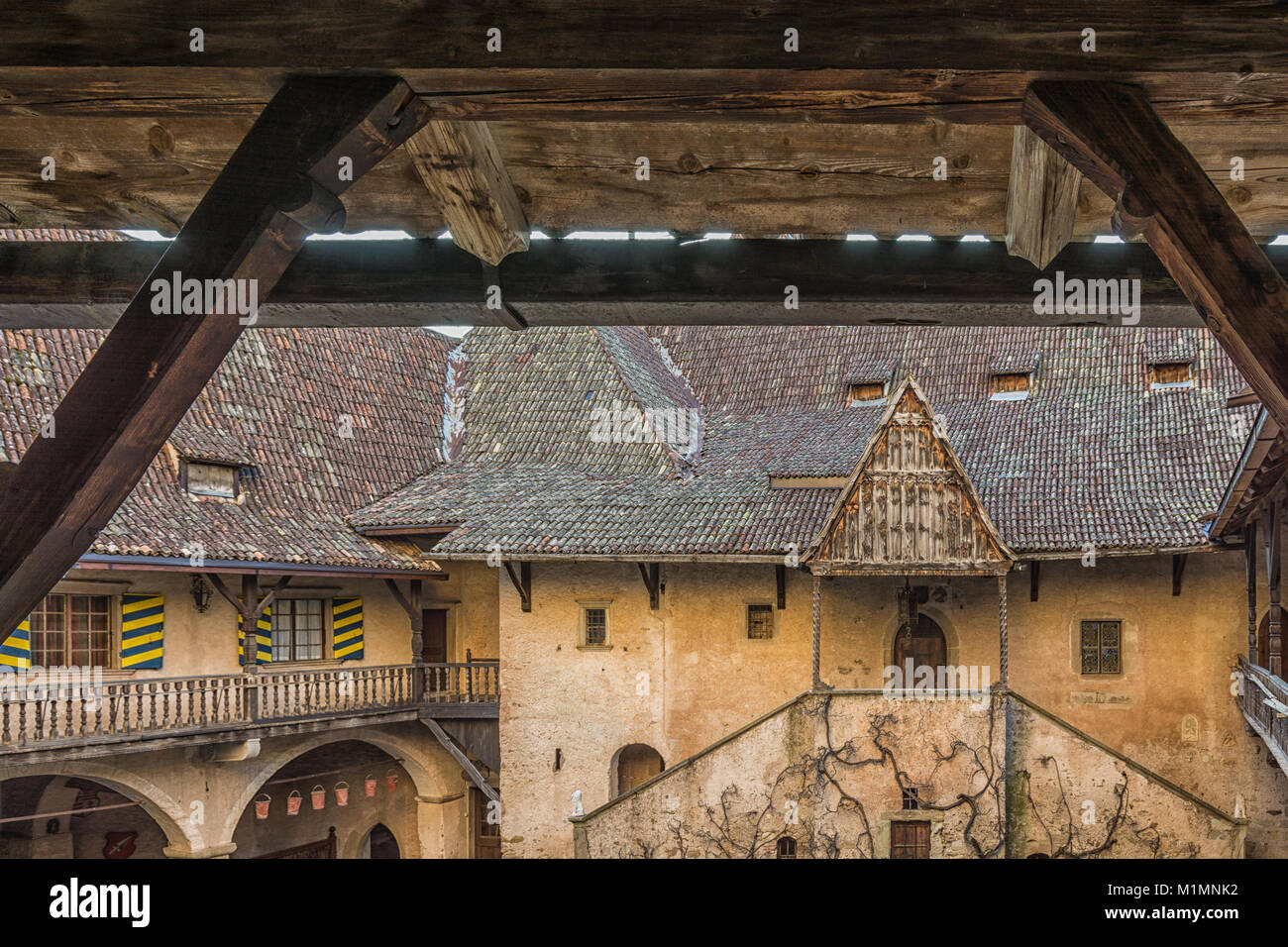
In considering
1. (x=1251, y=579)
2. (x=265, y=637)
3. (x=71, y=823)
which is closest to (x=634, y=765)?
(x=265, y=637)

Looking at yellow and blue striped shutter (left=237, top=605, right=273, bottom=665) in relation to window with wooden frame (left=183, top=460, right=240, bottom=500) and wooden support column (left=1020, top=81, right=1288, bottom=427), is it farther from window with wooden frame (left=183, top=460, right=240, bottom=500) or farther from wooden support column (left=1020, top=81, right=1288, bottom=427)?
wooden support column (left=1020, top=81, right=1288, bottom=427)

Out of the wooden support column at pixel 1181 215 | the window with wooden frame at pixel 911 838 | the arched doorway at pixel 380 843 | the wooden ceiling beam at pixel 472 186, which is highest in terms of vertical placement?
the wooden ceiling beam at pixel 472 186

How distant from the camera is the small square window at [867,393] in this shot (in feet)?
71.2

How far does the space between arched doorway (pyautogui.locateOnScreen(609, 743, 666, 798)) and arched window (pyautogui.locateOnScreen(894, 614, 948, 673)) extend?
4.63 m

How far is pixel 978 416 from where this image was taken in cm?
2088

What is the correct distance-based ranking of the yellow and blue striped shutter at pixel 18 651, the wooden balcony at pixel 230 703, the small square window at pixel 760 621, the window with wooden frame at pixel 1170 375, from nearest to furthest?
the wooden balcony at pixel 230 703 → the yellow and blue striped shutter at pixel 18 651 → the small square window at pixel 760 621 → the window with wooden frame at pixel 1170 375

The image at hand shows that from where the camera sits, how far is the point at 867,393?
859 inches

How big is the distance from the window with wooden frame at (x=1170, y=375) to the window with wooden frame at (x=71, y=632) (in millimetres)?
17761

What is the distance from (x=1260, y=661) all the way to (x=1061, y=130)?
1863 cm

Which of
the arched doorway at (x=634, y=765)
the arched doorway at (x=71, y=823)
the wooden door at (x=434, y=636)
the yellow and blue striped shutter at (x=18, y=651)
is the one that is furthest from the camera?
the wooden door at (x=434, y=636)

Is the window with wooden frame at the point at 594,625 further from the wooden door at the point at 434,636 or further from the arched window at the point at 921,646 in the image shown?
the arched window at the point at 921,646

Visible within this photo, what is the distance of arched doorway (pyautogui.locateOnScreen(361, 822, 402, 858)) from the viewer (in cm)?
2242

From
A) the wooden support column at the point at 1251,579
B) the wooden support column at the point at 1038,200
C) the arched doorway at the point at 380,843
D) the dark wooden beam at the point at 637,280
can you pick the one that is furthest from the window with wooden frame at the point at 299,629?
the wooden support column at the point at 1038,200

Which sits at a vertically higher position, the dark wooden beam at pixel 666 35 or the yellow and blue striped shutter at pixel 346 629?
the dark wooden beam at pixel 666 35
